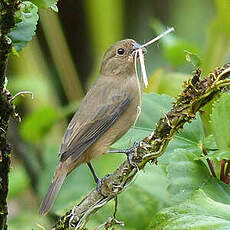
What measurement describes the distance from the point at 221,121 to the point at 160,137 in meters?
0.19

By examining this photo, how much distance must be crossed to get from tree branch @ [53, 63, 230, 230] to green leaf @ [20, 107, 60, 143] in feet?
4.57

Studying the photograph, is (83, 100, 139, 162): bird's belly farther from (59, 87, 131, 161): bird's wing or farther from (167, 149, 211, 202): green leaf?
(167, 149, 211, 202): green leaf

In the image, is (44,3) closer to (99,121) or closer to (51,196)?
(51,196)

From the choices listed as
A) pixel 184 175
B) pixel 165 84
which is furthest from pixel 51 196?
pixel 184 175

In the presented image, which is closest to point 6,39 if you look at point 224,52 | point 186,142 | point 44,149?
point 186,142

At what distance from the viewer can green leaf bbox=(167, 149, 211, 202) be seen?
182cm

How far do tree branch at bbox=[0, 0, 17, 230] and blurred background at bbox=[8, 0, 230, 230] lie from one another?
17 centimetres

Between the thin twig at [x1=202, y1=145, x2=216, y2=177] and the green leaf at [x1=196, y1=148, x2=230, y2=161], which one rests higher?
the green leaf at [x1=196, y1=148, x2=230, y2=161]

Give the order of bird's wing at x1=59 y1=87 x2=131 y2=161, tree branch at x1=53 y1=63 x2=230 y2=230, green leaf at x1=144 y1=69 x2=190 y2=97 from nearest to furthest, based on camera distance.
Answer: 1. tree branch at x1=53 y1=63 x2=230 y2=230
2. green leaf at x1=144 y1=69 x2=190 y2=97
3. bird's wing at x1=59 y1=87 x2=131 y2=161

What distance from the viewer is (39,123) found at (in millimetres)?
3275

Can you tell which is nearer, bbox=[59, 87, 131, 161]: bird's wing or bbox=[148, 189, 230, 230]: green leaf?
bbox=[148, 189, 230, 230]: green leaf

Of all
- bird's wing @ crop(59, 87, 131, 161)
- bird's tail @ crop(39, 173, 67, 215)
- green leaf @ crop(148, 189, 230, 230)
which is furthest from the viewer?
bird's wing @ crop(59, 87, 131, 161)

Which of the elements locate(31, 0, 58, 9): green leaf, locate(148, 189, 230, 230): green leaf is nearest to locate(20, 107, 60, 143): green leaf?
locate(31, 0, 58, 9): green leaf

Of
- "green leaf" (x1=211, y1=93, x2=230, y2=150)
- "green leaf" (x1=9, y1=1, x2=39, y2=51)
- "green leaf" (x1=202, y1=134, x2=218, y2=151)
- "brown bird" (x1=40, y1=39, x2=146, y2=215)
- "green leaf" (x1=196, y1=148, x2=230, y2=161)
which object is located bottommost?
"brown bird" (x1=40, y1=39, x2=146, y2=215)
